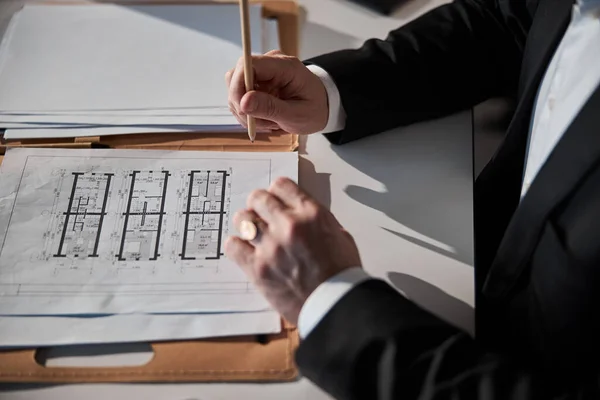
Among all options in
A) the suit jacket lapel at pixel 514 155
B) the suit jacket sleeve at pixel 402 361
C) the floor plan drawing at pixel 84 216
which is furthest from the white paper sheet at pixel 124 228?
the suit jacket lapel at pixel 514 155

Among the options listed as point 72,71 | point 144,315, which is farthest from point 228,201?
point 72,71

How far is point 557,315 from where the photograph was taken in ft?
2.06

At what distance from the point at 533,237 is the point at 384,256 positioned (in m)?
0.15

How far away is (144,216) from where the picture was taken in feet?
2.27

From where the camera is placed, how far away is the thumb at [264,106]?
68 centimetres

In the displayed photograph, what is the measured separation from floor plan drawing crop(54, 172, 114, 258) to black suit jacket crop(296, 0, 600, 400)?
267mm

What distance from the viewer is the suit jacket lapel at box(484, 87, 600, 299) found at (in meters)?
0.58

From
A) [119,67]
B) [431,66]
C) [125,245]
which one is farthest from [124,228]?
[431,66]

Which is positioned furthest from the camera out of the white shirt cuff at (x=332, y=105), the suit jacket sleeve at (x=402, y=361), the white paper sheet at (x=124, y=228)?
the white shirt cuff at (x=332, y=105)

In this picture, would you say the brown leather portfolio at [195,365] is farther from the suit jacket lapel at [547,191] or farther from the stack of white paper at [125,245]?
the suit jacket lapel at [547,191]

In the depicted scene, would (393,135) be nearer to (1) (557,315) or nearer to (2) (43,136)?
(1) (557,315)

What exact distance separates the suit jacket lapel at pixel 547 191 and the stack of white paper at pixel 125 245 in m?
0.25

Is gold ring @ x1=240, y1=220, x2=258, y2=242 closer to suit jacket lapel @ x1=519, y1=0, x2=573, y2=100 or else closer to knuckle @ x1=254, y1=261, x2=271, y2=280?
knuckle @ x1=254, y1=261, x2=271, y2=280

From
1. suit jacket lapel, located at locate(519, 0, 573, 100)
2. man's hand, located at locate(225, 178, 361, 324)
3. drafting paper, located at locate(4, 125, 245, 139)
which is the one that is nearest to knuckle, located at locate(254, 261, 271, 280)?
man's hand, located at locate(225, 178, 361, 324)
